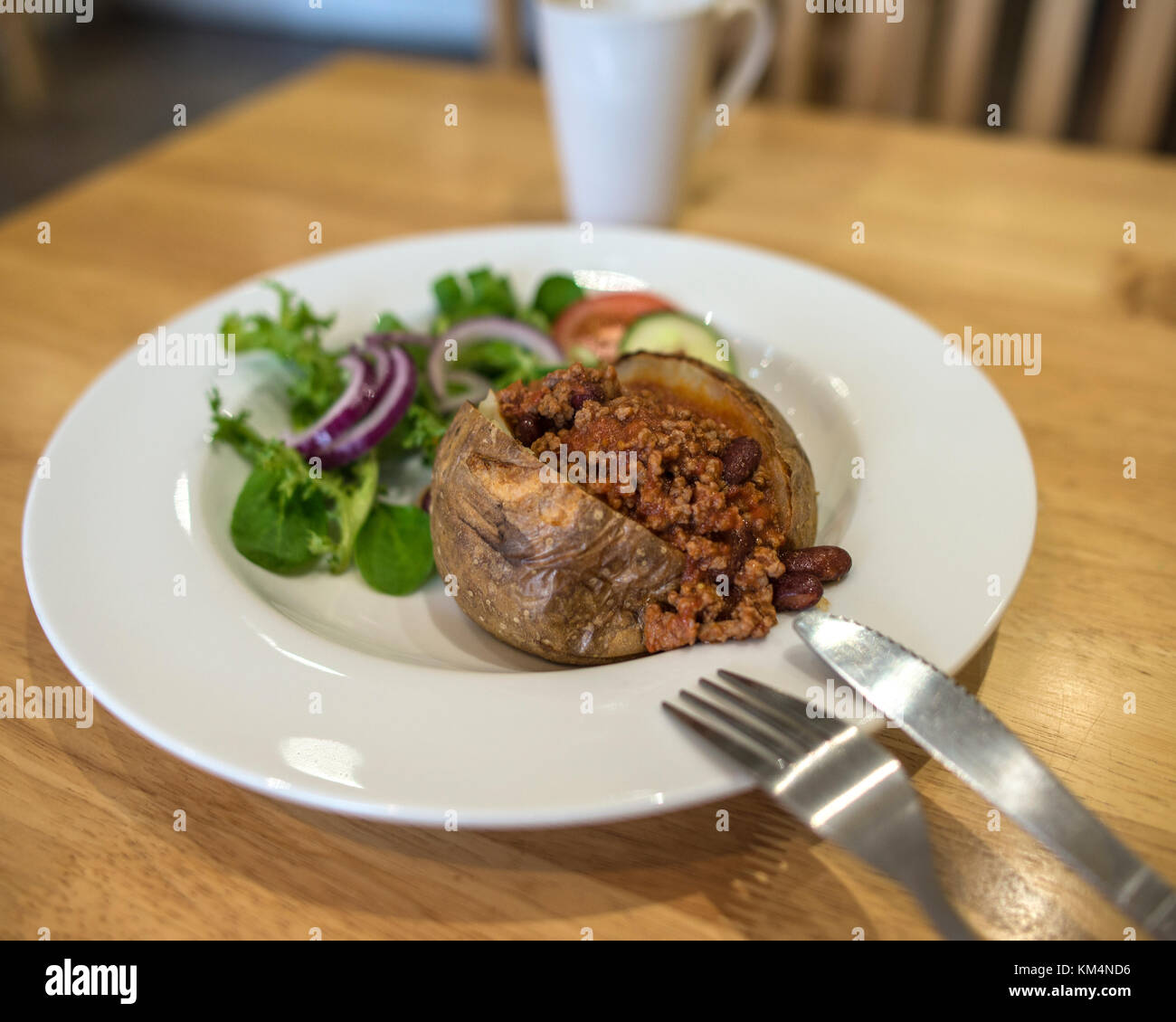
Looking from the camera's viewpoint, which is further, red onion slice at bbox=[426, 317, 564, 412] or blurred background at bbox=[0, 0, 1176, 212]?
blurred background at bbox=[0, 0, 1176, 212]

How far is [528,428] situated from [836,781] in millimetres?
723

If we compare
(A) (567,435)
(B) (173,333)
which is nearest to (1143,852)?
(A) (567,435)

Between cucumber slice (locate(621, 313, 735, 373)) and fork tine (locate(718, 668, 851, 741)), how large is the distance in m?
0.94

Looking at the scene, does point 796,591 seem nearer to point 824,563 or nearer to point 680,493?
point 824,563

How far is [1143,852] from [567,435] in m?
0.93

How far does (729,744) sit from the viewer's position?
1.09 m

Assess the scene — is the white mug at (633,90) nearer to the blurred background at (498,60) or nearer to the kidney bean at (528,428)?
the blurred background at (498,60)

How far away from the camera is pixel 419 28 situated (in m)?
7.61

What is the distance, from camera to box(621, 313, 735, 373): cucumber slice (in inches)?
78.7

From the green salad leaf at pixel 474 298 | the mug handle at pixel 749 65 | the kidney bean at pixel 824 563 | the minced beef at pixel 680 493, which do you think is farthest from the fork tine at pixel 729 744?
→ the mug handle at pixel 749 65

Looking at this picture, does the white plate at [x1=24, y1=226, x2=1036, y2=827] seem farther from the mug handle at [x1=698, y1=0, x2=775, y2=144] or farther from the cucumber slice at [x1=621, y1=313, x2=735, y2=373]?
the mug handle at [x1=698, y1=0, x2=775, y2=144]

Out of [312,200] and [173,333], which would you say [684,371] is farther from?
[312,200]

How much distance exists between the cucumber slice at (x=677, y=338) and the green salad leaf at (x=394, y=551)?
591mm

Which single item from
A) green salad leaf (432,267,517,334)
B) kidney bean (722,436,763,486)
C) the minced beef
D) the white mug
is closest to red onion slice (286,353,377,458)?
green salad leaf (432,267,517,334)
